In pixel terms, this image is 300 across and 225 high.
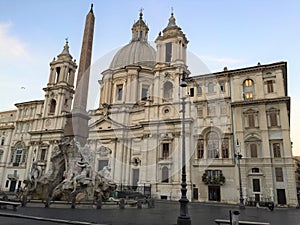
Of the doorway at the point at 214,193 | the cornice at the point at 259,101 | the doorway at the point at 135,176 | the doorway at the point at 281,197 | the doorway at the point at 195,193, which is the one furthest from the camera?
the doorway at the point at 135,176

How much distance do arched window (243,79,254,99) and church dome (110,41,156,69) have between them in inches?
866

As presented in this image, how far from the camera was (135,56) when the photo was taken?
172 feet

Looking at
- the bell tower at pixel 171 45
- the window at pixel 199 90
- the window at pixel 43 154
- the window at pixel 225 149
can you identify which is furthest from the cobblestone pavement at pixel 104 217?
the window at pixel 43 154

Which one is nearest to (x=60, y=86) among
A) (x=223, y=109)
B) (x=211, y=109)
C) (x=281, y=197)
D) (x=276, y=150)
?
(x=211, y=109)

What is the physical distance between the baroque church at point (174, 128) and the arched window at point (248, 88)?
123mm

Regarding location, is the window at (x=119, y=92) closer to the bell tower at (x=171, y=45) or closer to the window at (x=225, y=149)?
the bell tower at (x=171, y=45)

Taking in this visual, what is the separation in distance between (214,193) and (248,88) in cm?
1422

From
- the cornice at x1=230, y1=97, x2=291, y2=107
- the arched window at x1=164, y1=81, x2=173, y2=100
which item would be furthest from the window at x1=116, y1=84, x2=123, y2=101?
the cornice at x1=230, y1=97, x2=291, y2=107

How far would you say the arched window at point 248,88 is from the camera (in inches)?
1281

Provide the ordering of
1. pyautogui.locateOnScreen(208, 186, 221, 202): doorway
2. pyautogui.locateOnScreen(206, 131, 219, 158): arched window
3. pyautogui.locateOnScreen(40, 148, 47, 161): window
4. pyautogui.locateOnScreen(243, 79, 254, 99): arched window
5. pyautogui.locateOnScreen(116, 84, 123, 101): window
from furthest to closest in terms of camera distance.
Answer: pyautogui.locateOnScreen(116, 84, 123, 101): window
pyautogui.locateOnScreen(40, 148, 47, 161): window
pyautogui.locateOnScreen(243, 79, 254, 99): arched window
pyautogui.locateOnScreen(206, 131, 219, 158): arched window
pyautogui.locateOnScreen(208, 186, 221, 202): doorway

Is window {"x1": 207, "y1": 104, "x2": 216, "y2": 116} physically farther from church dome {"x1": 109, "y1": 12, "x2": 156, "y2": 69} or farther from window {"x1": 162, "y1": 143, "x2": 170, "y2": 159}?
church dome {"x1": 109, "y1": 12, "x2": 156, "y2": 69}

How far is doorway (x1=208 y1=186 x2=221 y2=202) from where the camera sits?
3076 cm

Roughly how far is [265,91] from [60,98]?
3631 cm

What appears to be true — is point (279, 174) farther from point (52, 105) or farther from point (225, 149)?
point (52, 105)
